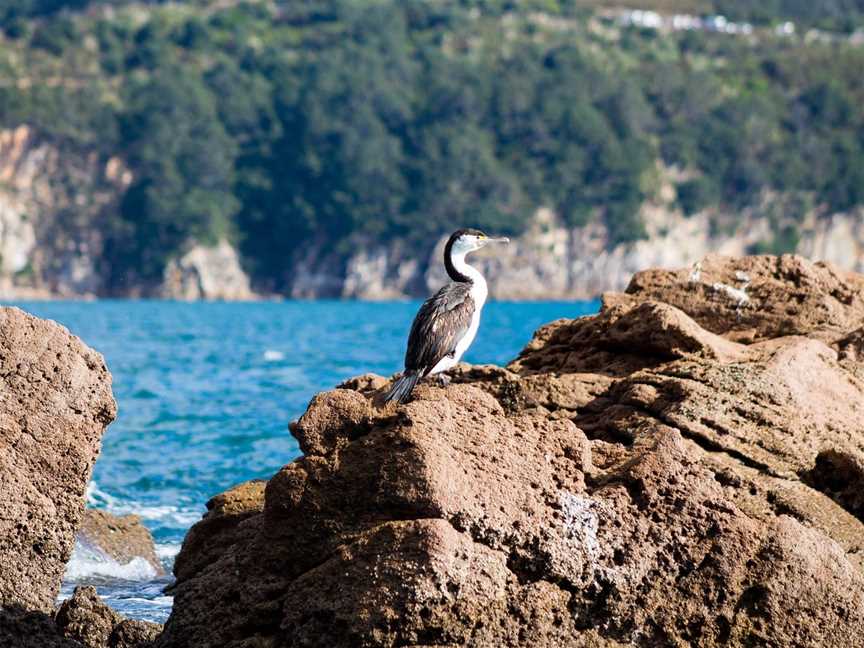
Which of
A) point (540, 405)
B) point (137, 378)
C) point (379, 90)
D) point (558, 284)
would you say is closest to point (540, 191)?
point (558, 284)

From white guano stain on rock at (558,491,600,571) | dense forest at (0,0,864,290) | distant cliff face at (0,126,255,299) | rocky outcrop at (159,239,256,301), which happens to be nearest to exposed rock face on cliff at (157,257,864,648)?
white guano stain on rock at (558,491,600,571)

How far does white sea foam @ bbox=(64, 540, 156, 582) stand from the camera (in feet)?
37.2

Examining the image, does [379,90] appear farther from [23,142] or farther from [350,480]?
[350,480]

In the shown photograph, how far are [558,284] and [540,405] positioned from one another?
122 meters

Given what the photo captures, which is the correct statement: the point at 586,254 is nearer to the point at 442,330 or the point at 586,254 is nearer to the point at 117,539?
the point at 117,539

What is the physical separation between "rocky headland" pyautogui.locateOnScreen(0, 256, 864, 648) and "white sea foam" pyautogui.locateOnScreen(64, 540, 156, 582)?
293 centimetres

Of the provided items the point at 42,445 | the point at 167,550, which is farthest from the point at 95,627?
the point at 167,550

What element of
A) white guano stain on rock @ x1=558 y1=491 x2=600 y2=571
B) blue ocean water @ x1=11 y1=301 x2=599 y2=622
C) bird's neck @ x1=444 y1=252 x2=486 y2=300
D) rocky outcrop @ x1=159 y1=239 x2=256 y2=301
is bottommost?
rocky outcrop @ x1=159 y1=239 x2=256 y2=301

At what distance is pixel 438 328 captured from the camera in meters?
8.73

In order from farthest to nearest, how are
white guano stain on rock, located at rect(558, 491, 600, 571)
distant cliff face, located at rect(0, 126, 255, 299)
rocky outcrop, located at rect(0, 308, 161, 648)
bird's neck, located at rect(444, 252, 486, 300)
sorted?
distant cliff face, located at rect(0, 126, 255, 299) < bird's neck, located at rect(444, 252, 486, 300) < rocky outcrop, located at rect(0, 308, 161, 648) < white guano stain on rock, located at rect(558, 491, 600, 571)

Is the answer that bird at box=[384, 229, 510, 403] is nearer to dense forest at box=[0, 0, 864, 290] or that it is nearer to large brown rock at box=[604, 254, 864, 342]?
large brown rock at box=[604, 254, 864, 342]

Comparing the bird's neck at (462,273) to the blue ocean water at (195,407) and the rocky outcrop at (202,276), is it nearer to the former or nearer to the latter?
the blue ocean water at (195,407)

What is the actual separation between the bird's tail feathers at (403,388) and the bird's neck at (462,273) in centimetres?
82

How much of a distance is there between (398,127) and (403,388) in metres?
134
